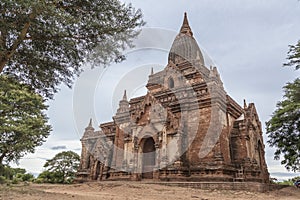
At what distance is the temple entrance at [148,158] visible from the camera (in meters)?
19.0

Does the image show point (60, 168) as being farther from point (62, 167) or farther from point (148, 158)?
point (148, 158)

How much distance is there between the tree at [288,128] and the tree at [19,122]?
1827cm

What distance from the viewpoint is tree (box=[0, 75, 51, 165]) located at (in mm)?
19547

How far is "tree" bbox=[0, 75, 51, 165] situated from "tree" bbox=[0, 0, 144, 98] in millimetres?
8903

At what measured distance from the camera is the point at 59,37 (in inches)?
380

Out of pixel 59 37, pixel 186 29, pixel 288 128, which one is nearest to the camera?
pixel 59 37

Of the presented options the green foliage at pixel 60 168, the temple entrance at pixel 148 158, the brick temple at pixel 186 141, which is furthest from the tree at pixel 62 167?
the temple entrance at pixel 148 158

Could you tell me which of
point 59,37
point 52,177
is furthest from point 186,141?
point 52,177

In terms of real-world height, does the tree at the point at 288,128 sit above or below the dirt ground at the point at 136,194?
above

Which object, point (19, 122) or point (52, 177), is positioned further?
point (52, 177)

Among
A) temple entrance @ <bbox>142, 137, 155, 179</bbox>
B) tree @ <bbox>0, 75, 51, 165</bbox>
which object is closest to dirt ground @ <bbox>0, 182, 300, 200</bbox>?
temple entrance @ <bbox>142, 137, 155, 179</bbox>

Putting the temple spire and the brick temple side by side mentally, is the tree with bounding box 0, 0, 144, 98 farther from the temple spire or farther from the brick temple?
the temple spire

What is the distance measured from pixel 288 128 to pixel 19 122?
70.8ft

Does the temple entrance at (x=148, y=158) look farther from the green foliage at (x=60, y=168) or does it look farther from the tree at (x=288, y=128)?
the green foliage at (x=60, y=168)
